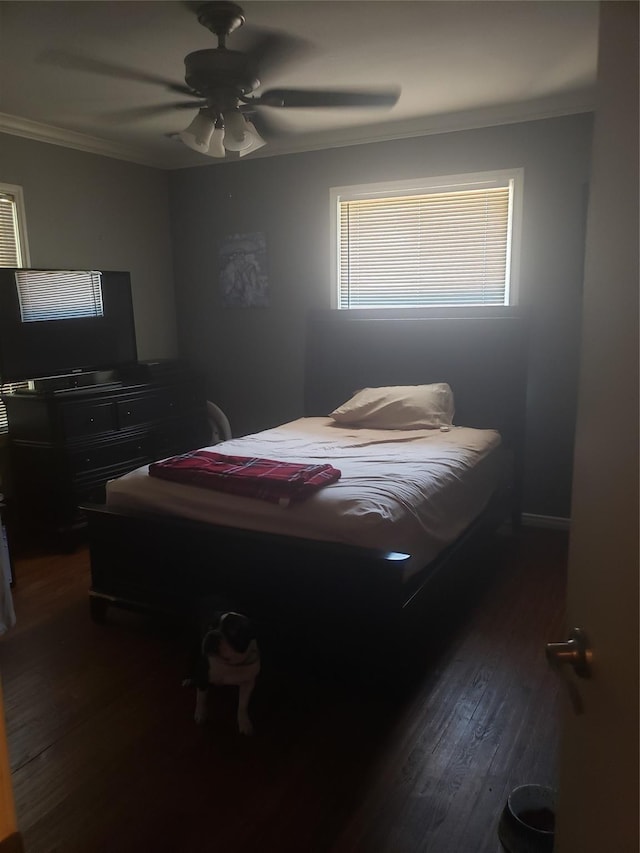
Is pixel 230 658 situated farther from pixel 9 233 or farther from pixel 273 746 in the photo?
pixel 9 233

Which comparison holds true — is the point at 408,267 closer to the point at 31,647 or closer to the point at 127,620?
the point at 127,620

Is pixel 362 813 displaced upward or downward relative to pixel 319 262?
downward

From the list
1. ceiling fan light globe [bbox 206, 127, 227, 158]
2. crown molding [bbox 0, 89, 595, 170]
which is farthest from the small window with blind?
ceiling fan light globe [bbox 206, 127, 227, 158]

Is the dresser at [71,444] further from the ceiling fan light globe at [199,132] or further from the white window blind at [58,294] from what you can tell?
the ceiling fan light globe at [199,132]

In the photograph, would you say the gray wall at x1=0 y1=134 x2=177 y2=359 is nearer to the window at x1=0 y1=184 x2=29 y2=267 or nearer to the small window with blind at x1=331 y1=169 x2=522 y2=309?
the window at x1=0 y1=184 x2=29 y2=267

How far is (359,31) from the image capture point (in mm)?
2674

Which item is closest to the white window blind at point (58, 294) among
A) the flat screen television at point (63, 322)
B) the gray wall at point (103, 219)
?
the flat screen television at point (63, 322)

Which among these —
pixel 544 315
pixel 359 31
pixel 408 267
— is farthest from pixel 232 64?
pixel 544 315

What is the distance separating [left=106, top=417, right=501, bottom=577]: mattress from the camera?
7.82 feet

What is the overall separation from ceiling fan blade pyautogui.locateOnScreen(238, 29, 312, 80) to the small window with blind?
1.50 metres

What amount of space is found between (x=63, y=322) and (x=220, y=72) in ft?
6.91

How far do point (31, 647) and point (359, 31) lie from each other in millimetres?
2991

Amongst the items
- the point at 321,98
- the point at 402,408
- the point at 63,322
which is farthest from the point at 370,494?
the point at 63,322

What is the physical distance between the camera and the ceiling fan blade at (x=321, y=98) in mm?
2705
